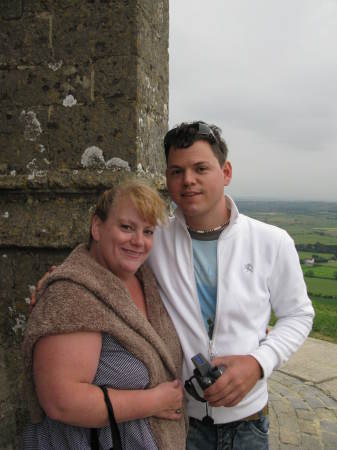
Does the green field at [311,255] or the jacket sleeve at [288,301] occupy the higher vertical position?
the jacket sleeve at [288,301]

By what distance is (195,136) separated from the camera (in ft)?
5.76

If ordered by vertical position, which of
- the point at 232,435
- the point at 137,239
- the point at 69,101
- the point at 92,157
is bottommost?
the point at 232,435

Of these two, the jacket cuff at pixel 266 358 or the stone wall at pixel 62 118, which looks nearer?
the jacket cuff at pixel 266 358

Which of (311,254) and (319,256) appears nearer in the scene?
(319,256)

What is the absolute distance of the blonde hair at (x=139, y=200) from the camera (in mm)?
1562

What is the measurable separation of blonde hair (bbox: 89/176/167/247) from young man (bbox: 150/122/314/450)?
214 mm

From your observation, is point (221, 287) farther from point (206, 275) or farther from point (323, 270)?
point (323, 270)

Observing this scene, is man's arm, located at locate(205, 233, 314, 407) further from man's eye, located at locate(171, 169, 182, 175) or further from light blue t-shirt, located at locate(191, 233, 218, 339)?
man's eye, located at locate(171, 169, 182, 175)

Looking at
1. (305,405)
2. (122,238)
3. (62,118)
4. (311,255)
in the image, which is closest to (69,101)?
(62,118)

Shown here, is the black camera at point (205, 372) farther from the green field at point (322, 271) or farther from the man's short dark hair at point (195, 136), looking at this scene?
the green field at point (322, 271)

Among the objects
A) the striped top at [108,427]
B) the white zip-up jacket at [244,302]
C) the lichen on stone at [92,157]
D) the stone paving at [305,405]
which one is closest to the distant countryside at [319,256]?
the stone paving at [305,405]

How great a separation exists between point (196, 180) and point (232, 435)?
116 centimetres

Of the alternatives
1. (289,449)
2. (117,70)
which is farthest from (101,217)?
(289,449)

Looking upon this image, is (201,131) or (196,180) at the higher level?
(201,131)
